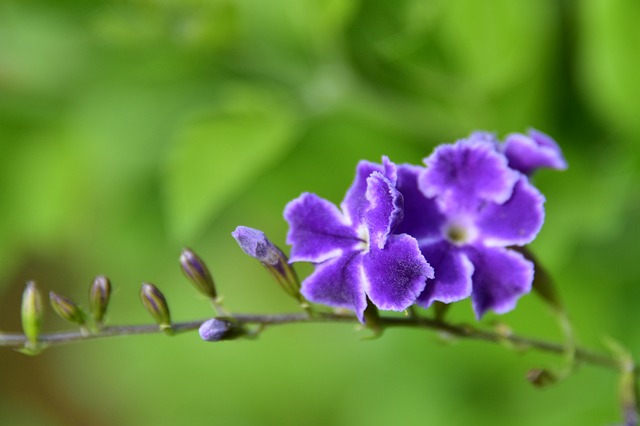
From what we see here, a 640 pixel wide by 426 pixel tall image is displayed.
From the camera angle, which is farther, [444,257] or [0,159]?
[0,159]

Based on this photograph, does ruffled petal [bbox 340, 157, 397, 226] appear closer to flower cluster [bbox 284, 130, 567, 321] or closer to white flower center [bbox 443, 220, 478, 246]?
flower cluster [bbox 284, 130, 567, 321]

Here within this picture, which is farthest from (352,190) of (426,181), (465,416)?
(465,416)

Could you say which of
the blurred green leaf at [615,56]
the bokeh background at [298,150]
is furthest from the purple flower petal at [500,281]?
the blurred green leaf at [615,56]

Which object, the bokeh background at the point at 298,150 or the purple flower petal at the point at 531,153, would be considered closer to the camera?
the purple flower petal at the point at 531,153

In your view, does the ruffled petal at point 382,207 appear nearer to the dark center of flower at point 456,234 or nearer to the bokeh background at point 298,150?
the dark center of flower at point 456,234

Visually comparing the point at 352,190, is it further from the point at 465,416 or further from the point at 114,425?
the point at 114,425
